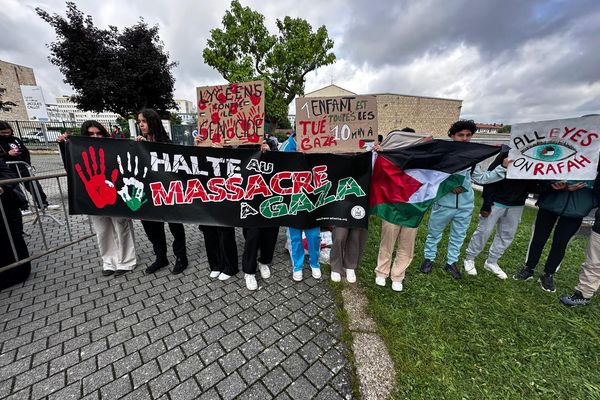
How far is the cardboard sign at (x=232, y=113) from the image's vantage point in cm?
306

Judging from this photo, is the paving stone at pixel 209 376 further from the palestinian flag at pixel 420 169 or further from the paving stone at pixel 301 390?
the palestinian flag at pixel 420 169

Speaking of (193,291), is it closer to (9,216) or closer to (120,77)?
(9,216)

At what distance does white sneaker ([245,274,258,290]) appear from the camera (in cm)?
308

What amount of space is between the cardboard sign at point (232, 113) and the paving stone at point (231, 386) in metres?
2.43

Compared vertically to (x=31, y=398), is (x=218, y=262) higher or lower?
higher

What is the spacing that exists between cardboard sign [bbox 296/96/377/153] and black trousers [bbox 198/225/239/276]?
143 cm

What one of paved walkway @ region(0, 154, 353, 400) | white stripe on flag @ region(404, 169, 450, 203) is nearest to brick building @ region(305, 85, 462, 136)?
white stripe on flag @ region(404, 169, 450, 203)

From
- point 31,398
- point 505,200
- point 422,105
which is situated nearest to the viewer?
point 31,398

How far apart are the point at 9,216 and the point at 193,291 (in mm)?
2409

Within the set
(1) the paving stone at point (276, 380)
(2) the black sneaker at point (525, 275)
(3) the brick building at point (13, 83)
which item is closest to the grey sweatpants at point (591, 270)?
(2) the black sneaker at point (525, 275)

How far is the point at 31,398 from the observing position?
1789 millimetres

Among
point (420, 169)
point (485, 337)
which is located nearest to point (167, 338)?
point (485, 337)

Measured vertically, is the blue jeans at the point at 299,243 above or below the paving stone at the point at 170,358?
above

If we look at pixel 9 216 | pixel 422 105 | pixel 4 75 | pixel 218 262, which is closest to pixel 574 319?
pixel 218 262
